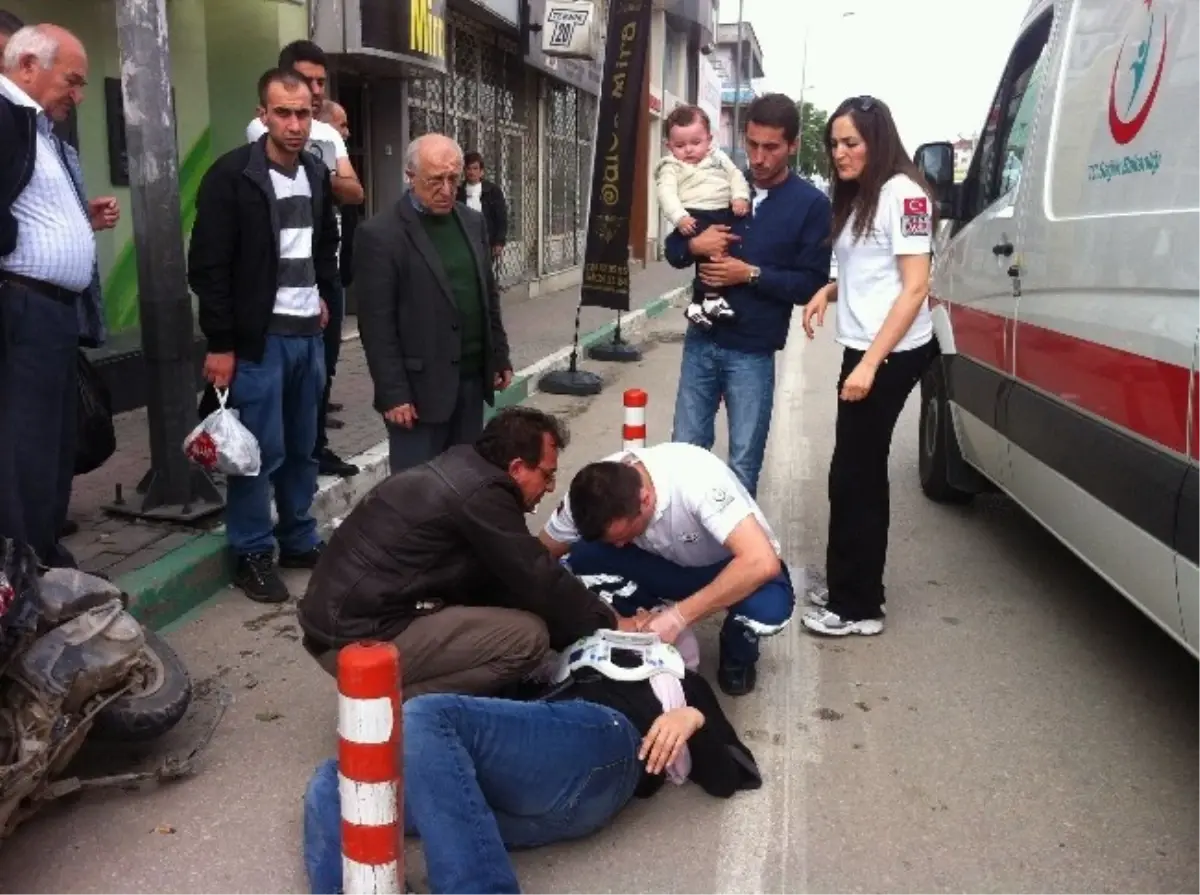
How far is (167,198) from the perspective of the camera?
4.55m

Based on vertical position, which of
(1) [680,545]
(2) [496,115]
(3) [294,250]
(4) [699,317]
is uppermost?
(2) [496,115]

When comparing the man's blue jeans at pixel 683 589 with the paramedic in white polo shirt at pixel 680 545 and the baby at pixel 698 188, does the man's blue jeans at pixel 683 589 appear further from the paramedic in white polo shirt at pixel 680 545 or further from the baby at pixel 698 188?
the baby at pixel 698 188

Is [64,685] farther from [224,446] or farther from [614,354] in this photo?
[614,354]

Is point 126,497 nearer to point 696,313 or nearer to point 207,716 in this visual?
point 207,716

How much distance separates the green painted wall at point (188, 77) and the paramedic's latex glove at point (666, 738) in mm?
4762

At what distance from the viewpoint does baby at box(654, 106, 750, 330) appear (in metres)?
4.48

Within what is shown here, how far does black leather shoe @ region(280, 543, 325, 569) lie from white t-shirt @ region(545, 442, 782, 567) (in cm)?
154

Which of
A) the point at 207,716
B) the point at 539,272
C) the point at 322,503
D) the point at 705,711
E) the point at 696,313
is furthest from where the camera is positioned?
the point at 539,272

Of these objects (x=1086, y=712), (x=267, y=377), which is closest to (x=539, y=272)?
(x=267, y=377)

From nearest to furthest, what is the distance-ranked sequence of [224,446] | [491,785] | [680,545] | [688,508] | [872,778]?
1. [491,785]
2. [872,778]
3. [688,508]
4. [680,545]
5. [224,446]

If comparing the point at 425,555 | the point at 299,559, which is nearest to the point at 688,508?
the point at 425,555

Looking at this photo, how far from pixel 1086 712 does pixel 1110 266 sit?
4.53 feet

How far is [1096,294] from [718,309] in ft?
4.85

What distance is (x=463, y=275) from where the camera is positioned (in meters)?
4.26
